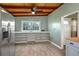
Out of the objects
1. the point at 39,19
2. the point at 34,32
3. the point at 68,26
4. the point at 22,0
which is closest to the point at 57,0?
the point at 22,0

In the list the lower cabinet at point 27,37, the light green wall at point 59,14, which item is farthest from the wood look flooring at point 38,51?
the lower cabinet at point 27,37

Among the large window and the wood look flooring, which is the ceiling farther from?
the large window

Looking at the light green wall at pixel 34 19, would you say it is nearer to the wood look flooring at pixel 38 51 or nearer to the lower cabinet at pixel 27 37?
the lower cabinet at pixel 27 37

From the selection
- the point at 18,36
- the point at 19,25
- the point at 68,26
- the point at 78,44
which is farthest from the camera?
the point at 19,25

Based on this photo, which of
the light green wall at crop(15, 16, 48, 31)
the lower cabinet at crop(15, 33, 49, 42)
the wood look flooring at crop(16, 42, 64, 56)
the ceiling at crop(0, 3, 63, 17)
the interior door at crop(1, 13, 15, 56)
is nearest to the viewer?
the interior door at crop(1, 13, 15, 56)

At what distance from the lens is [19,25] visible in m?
8.90

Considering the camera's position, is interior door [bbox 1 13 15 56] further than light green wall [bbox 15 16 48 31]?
No

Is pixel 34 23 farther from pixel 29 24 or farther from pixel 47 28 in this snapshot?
pixel 47 28

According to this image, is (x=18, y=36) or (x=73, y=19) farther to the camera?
(x=18, y=36)

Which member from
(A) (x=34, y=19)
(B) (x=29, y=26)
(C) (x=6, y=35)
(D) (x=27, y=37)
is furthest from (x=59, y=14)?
(C) (x=6, y=35)

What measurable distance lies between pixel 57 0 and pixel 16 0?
315 millimetres

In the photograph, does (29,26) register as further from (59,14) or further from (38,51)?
(38,51)

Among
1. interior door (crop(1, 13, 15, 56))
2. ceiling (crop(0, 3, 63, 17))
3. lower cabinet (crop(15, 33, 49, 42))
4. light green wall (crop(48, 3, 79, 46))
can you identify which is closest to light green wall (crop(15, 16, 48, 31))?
lower cabinet (crop(15, 33, 49, 42))

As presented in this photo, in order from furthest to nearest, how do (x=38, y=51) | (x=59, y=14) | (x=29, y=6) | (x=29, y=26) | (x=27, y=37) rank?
(x=29, y=26)
(x=27, y=37)
(x=59, y=14)
(x=29, y=6)
(x=38, y=51)
